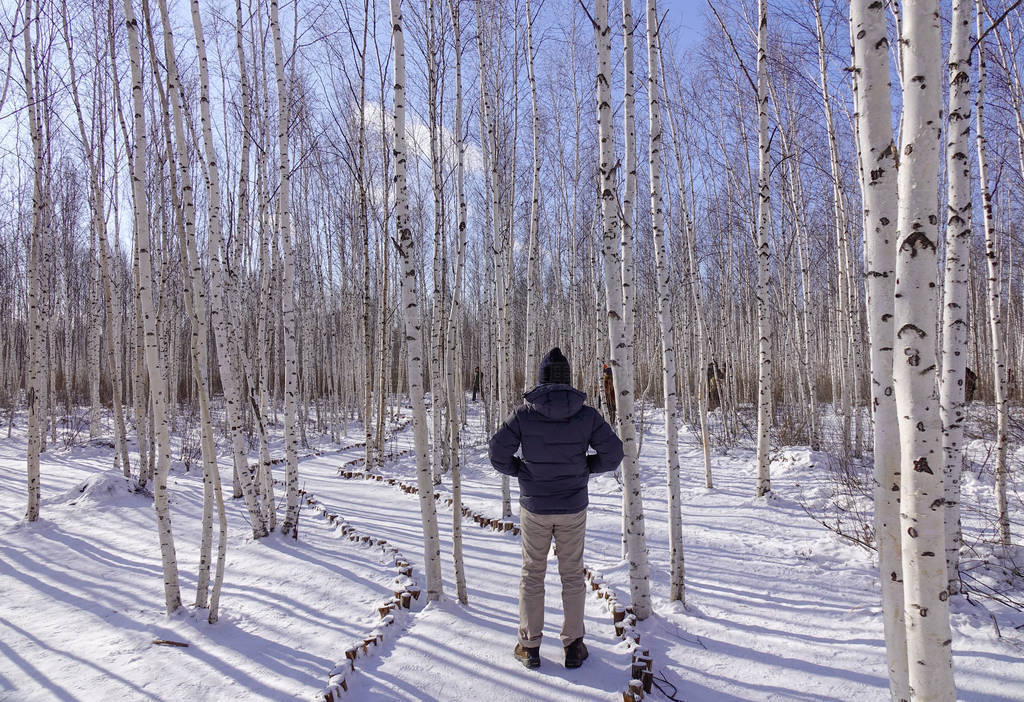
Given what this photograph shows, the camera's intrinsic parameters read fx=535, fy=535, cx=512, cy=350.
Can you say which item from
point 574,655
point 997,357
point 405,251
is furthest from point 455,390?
point 997,357

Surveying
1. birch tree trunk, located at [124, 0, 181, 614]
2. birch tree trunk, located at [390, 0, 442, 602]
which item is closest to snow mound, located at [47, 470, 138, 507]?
birch tree trunk, located at [124, 0, 181, 614]

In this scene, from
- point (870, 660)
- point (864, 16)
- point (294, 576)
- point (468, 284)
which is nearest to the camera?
point (864, 16)

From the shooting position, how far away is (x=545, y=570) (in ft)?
10.0

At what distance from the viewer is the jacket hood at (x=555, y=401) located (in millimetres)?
3041

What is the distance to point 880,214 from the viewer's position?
1.92m

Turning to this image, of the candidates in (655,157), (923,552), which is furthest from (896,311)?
(655,157)

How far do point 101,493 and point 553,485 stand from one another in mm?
7543

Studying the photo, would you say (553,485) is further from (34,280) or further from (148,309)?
(34,280)

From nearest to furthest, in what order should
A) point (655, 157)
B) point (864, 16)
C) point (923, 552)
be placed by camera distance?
point (923, 552) → point (864, 16) → point (655, 157)

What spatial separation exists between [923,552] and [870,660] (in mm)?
2101

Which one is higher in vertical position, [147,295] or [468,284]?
[468,284]

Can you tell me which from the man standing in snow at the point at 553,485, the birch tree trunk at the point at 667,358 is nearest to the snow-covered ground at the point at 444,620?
the man standing in snow at the point at 553,485

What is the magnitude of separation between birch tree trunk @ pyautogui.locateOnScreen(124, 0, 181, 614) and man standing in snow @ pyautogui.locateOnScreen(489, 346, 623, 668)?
249 cm

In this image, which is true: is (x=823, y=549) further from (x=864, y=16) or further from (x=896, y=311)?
(x=864, y=16)
